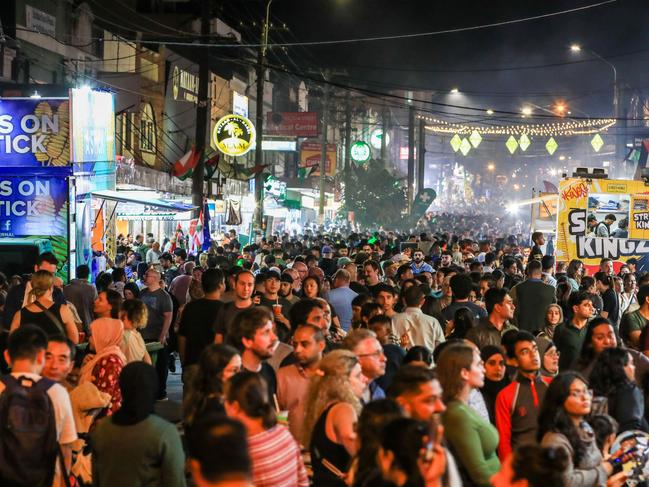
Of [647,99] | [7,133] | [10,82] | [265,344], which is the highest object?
[647,99]

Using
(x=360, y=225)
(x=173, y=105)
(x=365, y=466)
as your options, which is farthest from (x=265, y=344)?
(x=360, y=225)

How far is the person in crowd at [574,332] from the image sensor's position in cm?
993

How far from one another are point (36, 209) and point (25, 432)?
40.7 ft

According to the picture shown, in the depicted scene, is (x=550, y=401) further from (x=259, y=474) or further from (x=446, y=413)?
(x=259, y=474)

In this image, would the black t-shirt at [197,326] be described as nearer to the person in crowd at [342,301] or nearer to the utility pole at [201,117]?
the person in crowd at [342,301]

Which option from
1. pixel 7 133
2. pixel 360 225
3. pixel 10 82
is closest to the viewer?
pixel 7 133

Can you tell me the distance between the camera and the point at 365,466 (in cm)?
477

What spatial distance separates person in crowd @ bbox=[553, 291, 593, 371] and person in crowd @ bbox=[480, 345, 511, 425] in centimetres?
225

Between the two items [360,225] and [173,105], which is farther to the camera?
[360,225]

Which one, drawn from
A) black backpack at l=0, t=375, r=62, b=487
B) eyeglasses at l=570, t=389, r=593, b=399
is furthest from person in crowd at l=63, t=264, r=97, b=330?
eyeglasses at l=570, t=389, r=593, b=399

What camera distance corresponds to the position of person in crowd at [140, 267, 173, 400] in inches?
508

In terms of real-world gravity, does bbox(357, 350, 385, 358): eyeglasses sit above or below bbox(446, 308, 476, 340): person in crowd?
above

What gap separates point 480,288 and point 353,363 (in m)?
7.77

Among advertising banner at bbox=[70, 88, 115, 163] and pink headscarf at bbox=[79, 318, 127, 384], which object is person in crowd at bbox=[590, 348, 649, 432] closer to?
pink headscarf at bbox=[79, 318, 127, 384]
